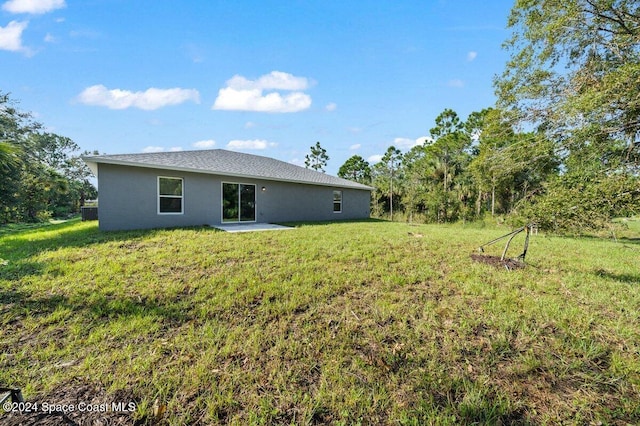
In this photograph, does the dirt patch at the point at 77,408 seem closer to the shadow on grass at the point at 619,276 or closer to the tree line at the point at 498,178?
the tree line at the point at 498,178

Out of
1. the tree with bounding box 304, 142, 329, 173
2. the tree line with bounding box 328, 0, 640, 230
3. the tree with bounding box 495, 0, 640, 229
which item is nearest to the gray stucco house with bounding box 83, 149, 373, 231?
the tree line with bounding box 328, 0, 640, 230

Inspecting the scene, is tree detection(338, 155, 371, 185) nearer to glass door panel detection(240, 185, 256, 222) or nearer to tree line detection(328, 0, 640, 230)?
tree line detection(328, 0, 640, 230)

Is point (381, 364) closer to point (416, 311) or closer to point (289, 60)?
point (416, 311)

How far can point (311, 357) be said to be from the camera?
2.36m

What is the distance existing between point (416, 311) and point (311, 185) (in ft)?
35.1

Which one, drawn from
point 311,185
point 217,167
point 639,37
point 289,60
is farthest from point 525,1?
point 217,167

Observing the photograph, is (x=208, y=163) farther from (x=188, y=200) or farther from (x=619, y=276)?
(x=619, y=276)

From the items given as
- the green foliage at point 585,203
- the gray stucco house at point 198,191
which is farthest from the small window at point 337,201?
the green foliage at point 585,203

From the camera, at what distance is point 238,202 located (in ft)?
35.9

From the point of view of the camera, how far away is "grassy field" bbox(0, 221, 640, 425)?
187cm

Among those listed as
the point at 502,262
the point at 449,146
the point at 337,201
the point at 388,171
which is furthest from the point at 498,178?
the point at 388,171

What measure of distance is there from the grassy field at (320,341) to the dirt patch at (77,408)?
0.02 metres

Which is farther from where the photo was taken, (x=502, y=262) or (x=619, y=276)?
(x=502, y=262)

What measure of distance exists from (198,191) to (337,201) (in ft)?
25.7
